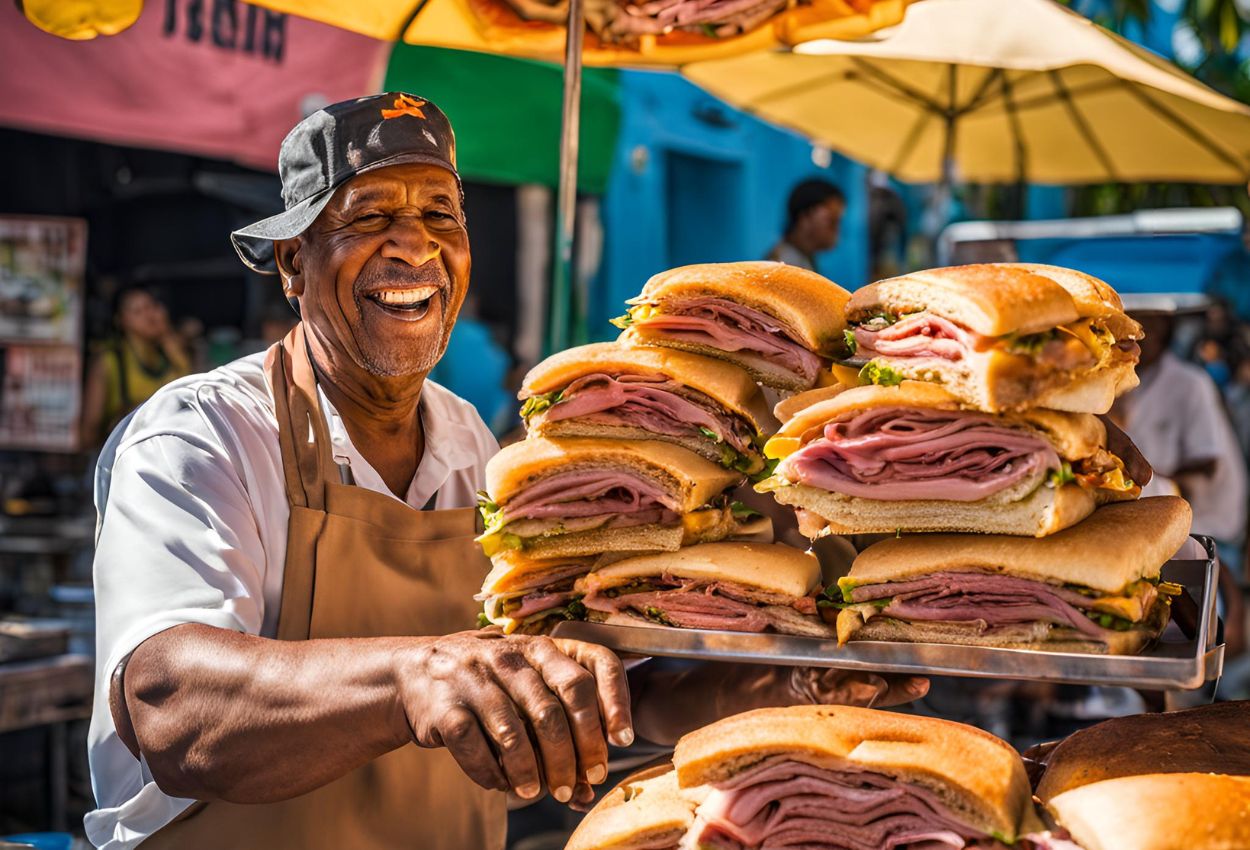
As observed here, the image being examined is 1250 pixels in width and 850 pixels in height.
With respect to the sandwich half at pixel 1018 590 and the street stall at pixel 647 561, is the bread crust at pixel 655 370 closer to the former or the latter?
the street stall at pixel 647 561

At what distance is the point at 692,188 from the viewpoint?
12.3 m

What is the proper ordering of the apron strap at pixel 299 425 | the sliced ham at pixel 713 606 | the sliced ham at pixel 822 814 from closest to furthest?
1. the sliced ham at pixel 822 814
2. the sliced ham at pixel 713 606
3. the apron strap at pixel 299 425

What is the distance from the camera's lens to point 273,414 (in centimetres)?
261

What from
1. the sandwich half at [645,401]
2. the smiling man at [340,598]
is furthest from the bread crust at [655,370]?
the smiling man at [340,598]

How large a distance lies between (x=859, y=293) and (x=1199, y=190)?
55.0 feet

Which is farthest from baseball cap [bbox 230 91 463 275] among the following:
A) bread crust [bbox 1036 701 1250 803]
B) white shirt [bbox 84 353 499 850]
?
bread crust [bbox 1036 701 1250 803]

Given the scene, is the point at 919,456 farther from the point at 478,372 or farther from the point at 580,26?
the point at 478,372

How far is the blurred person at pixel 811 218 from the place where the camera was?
777 centimetres

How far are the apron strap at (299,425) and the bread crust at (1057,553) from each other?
1.15 meters

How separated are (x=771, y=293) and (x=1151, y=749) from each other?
99cm

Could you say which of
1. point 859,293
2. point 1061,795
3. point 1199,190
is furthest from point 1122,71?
point 1199,190

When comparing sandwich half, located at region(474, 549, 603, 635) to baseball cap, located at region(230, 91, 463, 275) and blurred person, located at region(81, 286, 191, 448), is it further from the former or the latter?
blurred person, located at region(81, 286, 191, 448)

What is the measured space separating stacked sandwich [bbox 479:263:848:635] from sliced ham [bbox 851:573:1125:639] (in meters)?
0.20

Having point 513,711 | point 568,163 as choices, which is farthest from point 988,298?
point 568,163
